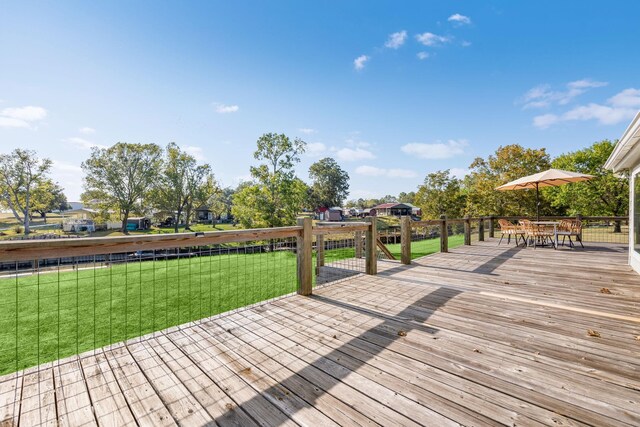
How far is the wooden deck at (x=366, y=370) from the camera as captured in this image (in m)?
1.53

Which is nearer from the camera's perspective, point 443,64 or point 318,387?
point 318,387

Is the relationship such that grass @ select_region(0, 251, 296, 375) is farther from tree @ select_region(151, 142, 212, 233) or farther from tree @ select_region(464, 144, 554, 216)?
tree @ select_region(151, 142, 212, 233)

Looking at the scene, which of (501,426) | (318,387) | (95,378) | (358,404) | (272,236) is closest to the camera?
(501,426)

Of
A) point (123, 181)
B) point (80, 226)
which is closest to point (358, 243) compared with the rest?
point (123, 181)

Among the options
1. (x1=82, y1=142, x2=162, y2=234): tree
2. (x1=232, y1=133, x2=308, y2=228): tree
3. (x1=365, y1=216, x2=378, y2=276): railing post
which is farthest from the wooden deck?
(x1=82, y1=142, x2=162, y2=234): tree

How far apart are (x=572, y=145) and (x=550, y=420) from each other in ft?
89.7

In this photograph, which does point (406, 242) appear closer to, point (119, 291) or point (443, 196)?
point (119, 291)

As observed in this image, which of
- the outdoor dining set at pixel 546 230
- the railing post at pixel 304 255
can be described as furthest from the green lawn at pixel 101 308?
the outdoor dining set at pixel 546 230

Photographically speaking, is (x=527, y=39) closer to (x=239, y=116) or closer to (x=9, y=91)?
(x=239, y=116)

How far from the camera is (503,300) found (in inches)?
141

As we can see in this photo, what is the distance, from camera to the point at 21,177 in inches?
1038

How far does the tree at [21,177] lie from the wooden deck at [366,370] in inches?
1408

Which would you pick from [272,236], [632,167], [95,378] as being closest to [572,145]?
[632,167]

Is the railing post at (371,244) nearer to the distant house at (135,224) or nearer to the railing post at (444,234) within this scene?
the railing post at (444,234)
